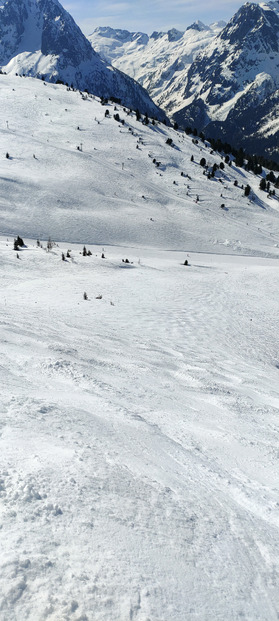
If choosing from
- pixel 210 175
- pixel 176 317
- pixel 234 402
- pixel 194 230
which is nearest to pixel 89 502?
pixel 234 402

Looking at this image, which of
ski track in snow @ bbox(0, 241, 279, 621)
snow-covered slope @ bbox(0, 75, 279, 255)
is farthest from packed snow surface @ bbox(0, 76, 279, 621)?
snow-covered slope @ bbox(0, 75, 279, 255)

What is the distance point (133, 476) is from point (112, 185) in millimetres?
30761

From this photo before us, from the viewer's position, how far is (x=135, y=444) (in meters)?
3.59

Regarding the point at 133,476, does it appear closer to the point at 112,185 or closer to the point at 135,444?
the point at 135,444

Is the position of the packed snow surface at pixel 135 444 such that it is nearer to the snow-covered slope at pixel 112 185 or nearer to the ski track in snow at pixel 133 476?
the ski track in snow at pixel 133 476

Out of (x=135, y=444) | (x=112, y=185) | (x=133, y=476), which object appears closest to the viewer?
(x=133, y=476)

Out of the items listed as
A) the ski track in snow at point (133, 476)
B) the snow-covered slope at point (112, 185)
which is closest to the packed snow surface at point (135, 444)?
the ski track in snow at point (133, 476)

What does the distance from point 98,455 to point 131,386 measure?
2.24m

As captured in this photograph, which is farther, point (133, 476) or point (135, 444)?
point (135, 444)

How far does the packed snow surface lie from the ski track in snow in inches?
0.4

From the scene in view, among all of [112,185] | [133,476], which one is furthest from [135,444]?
[112,185]

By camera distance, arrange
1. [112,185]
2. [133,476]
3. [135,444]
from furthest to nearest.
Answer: [112,185] → [135,444] → [133,476]

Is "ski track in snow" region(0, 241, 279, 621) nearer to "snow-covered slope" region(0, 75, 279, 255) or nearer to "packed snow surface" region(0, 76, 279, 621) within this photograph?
"packed snow surface" region(0, 76, 279, 621)

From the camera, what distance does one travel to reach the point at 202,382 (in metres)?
6.17
